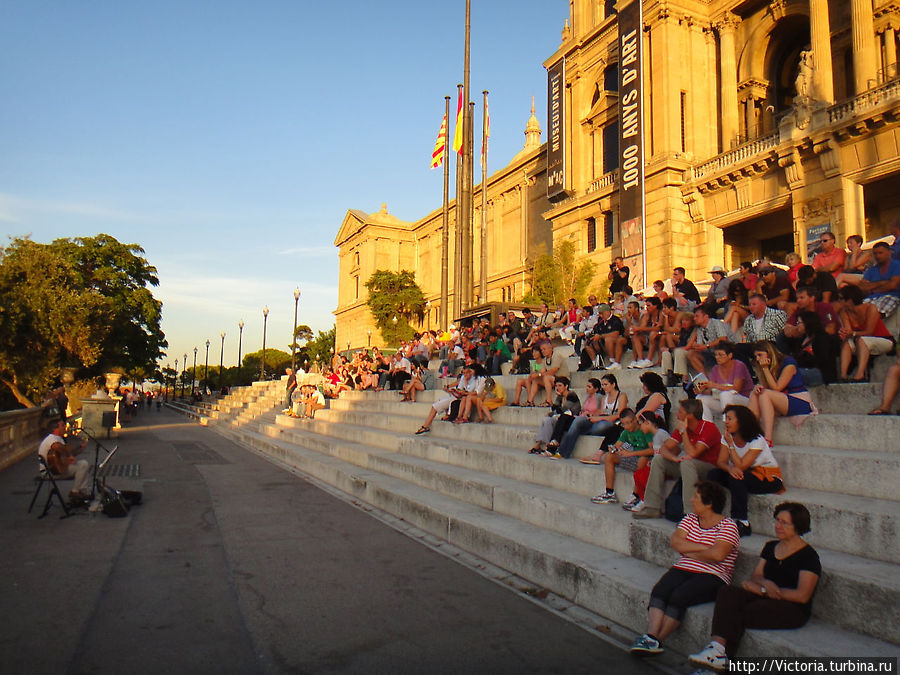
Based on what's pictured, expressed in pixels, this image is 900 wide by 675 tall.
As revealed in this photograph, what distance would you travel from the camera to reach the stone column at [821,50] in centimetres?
2142

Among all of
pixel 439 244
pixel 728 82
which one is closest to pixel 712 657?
pixel 728 82

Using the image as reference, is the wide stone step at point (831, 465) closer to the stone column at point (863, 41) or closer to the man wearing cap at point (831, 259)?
the man wearing cap at point (831, 259)

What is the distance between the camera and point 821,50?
22016 millimetres

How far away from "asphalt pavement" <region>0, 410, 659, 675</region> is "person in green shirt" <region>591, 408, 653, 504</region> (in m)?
1.57

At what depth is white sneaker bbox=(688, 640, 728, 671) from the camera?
3545 millimetres

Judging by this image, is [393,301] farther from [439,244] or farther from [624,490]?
[624,490]

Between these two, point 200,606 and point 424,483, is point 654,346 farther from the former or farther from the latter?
point 200,606

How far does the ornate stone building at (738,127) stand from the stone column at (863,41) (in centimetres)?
5

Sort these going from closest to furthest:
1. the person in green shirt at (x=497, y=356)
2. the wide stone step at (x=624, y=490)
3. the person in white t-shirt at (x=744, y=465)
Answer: the wide stone step at (x=624, y=490)
the person in white t-shirt at (x=744, y=465)
the person in green shirt at (x=497, y=356)

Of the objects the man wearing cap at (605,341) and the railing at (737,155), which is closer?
the man wearing cap at (605,341)

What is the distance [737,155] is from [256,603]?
981 inches

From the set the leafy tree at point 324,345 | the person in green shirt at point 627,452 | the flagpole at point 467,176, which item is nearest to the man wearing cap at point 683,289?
the person in green shirt at point 627,452

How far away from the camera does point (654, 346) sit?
955cm

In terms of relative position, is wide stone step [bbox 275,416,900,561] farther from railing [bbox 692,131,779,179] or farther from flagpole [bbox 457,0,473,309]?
railing [bbox 692,131,779,179]
